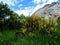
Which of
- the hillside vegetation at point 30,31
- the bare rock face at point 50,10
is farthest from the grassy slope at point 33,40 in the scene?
the bare rock face at point 50,10

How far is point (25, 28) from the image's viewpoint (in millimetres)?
8914

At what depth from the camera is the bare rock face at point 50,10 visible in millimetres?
11257

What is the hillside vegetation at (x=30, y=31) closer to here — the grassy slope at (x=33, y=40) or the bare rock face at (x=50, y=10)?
the grassy slope at (x=33, y=40)

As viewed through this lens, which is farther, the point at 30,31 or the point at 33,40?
the point at 30,31

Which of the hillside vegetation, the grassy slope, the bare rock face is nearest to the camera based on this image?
the grassy slope

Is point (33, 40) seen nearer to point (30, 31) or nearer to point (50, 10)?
point (30, 31)

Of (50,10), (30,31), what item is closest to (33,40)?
(30,31)

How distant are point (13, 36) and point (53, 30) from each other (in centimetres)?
131

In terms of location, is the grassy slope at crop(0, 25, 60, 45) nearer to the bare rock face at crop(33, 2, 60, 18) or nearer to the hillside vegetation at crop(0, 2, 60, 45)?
the hillside vegetation at crop(0, 2, 60, 45)

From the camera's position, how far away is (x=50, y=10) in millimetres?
11555

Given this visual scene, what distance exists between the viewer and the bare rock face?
Result: 11.3 metres

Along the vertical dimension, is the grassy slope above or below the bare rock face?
below

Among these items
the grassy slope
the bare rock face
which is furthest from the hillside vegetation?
the bare rock face

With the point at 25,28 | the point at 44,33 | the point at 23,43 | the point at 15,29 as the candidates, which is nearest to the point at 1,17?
the point at 15,29
